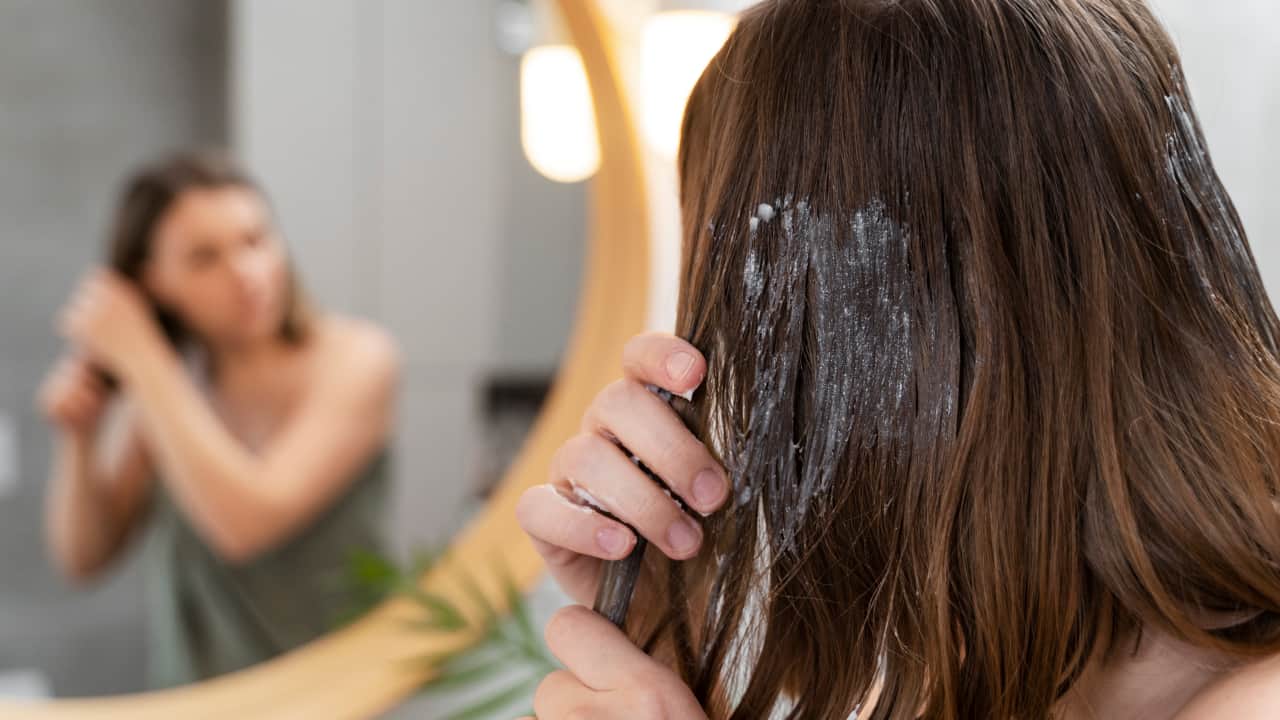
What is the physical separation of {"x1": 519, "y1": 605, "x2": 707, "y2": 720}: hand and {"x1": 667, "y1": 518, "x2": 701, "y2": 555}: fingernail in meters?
0.05

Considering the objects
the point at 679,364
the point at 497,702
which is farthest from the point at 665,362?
the point at 497,702

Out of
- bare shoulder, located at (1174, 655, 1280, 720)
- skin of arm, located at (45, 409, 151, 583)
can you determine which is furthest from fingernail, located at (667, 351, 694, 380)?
skin of arm, located at (45, 409, 151, 583)

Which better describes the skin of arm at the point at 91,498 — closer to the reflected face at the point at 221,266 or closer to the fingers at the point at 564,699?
the reflected face at the point at 221,266

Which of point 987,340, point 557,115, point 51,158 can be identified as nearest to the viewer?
point 987,340

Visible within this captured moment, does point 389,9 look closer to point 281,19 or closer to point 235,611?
point 281,19

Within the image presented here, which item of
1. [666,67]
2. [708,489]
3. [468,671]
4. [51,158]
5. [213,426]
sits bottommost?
[468,671]

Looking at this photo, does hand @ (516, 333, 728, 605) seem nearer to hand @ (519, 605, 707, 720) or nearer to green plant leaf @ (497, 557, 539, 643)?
hand @ (519, 605, 707, 720)

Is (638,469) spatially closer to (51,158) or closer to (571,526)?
(571,526)

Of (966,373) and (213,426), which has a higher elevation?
(966,373)

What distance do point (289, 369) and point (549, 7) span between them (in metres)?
0.40

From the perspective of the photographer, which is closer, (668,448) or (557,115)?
(668,448)

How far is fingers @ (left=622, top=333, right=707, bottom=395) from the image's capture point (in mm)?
401

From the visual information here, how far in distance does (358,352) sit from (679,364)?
1.72 ft

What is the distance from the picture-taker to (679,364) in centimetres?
40
